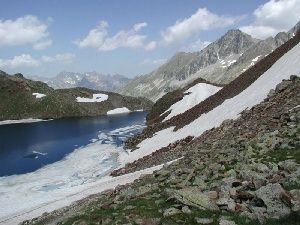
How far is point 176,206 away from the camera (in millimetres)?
A: 21672

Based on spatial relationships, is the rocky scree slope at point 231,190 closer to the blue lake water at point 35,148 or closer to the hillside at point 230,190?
the hillside at point 230,190

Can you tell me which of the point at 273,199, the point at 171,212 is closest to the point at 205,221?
the point at 171,212

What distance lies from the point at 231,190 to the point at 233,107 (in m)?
40.3

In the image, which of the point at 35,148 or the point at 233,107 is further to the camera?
the point at 35,148

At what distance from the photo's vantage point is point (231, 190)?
71.5 ft

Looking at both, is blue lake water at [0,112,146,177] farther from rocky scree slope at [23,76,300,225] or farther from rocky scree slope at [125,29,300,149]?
rocky scree slope at [23,76,300,225]

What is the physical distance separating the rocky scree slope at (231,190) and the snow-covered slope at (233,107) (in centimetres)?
2231

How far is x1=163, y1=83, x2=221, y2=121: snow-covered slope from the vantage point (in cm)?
10645

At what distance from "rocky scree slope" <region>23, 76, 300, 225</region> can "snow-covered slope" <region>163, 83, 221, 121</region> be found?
2776 inches

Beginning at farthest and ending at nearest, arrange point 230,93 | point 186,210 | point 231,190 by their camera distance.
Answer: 1. point 230,93
2. point 231,190
3. point 186,210

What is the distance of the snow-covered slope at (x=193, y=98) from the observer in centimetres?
10645

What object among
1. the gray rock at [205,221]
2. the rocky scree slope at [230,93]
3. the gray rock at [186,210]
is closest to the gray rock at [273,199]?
the gray rock at [205,221]

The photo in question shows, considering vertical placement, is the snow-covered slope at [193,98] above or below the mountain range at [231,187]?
above

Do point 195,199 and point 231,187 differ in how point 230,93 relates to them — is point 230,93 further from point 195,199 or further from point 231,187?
point 195,199
